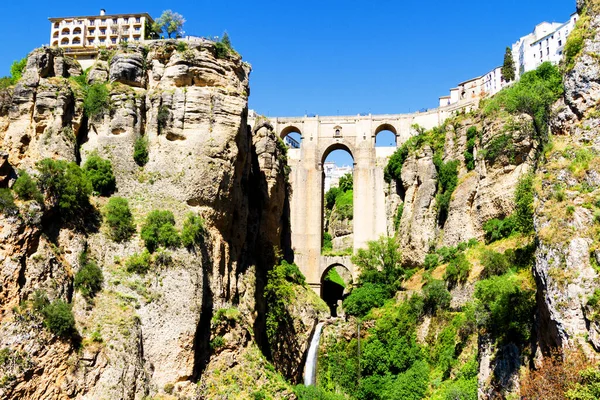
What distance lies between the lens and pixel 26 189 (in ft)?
107

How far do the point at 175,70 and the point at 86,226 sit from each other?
36.9ft

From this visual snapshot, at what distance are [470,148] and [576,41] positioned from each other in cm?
2484

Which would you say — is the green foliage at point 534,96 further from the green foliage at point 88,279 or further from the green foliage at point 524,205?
the green foliage at point 88,279

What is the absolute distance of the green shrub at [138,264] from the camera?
34.6 metres

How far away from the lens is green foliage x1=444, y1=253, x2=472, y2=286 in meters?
46.9

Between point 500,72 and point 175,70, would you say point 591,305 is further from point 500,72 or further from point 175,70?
point 500,72

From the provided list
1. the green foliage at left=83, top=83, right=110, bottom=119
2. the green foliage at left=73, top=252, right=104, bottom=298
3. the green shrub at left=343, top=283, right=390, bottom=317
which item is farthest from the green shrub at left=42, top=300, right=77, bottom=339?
the green shrub at left=343, top=283, right=390, bottom=317

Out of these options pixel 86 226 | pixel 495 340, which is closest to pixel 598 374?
pixel 495 340

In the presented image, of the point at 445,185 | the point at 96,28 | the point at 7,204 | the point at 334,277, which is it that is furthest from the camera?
the point at 334,277

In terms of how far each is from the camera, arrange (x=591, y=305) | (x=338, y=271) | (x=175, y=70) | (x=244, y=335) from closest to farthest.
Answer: (x=591, y=305), (x=244, y=335), (x=175, y=70), (x=338, y=271)

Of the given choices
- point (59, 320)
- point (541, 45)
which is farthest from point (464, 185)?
point (59, 320)

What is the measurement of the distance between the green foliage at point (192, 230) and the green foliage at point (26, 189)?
7.25 metres

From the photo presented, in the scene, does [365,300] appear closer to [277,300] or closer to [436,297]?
[436,297]

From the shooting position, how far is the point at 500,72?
71.5 metres
